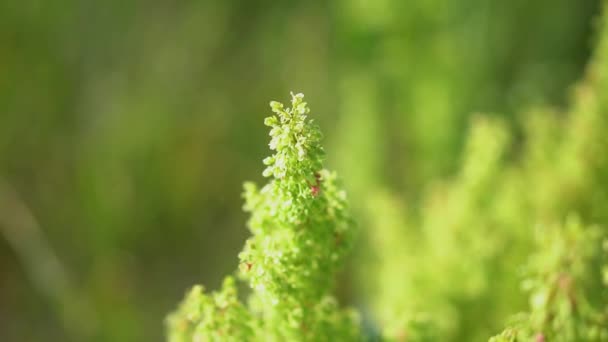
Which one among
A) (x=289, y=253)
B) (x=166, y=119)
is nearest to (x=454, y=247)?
(x=289, y=253)

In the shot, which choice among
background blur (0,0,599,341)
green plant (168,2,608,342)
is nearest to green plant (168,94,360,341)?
green plant (168,2,608,342)

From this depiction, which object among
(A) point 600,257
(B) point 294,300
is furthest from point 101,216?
(A) point 600,257

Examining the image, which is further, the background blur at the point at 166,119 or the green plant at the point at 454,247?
the background blur at the point at 166,119

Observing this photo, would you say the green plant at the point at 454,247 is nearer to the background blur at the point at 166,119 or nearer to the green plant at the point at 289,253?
the green plant at the point at 289,253

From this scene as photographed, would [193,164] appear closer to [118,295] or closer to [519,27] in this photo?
[118,295]

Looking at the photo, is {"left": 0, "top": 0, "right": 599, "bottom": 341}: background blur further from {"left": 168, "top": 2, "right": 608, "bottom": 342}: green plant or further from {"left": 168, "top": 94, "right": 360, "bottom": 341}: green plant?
{"left": 168, "top": 94, "right": 360, "bottom": 341}: green plant

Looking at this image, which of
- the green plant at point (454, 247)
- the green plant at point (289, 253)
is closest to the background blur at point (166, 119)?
the green plant at point (454, 247)
